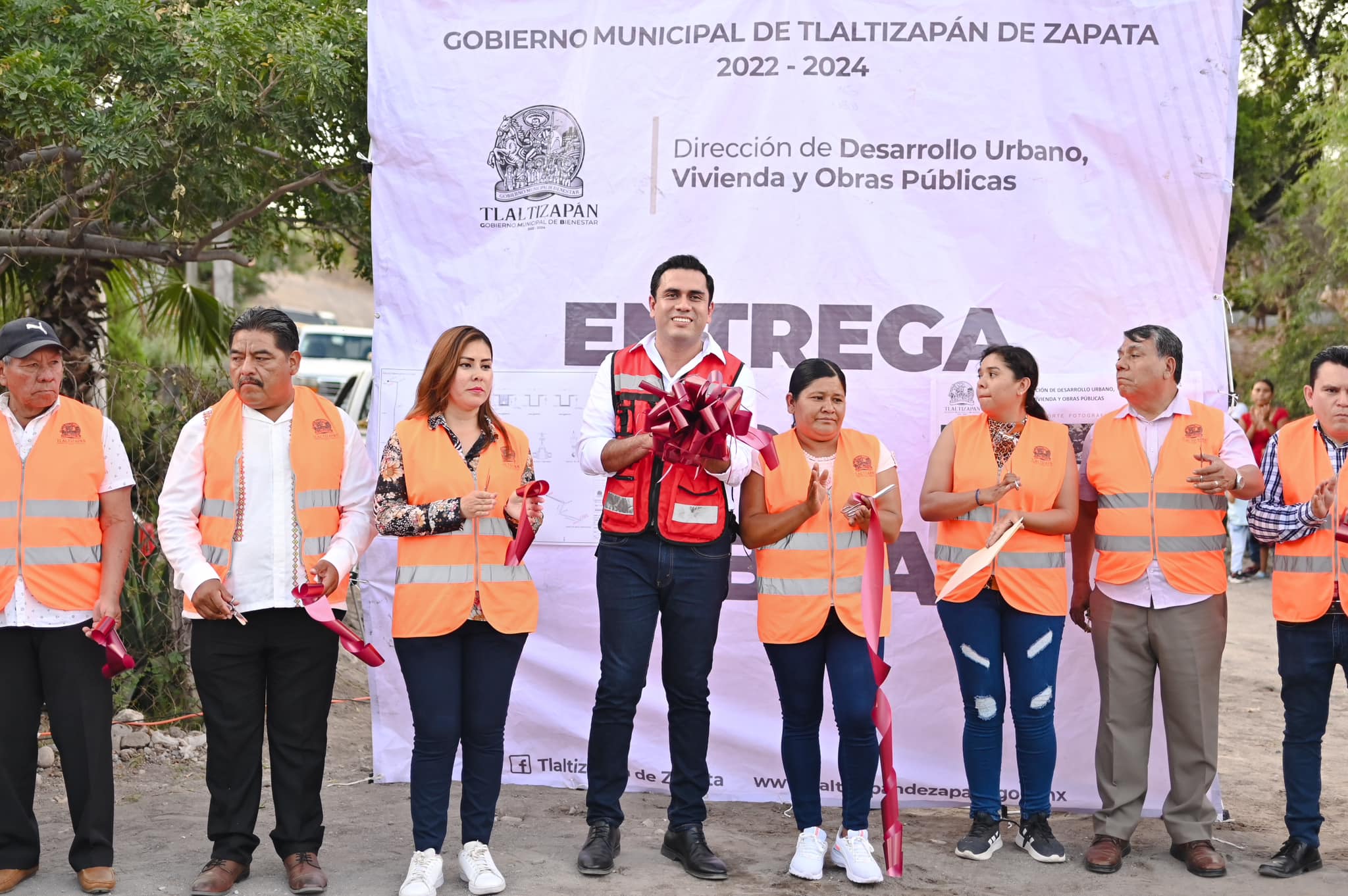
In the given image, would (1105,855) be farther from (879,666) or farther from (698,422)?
(698,422)

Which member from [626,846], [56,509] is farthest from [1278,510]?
[56,509]

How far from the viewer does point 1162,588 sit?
457 centimetres

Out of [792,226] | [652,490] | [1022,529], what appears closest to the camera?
[652,490]

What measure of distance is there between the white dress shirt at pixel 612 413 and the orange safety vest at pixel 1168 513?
4.40 feet

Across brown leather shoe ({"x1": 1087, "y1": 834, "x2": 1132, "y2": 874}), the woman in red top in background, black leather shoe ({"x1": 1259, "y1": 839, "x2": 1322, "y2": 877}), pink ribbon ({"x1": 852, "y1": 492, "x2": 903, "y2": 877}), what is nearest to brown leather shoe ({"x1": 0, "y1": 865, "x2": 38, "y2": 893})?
pink ribbon ({"x1": 852, "y1": 492, "x2": 903, "y2": 877})

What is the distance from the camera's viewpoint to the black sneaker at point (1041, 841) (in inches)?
182

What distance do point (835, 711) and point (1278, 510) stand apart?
66.5 inches

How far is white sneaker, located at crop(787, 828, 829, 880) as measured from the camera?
436 centimetres

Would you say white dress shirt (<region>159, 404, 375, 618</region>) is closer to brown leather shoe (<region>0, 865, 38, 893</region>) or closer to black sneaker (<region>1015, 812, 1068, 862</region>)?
brown leather shoe (<region>0, 865, 38, 893</region>)

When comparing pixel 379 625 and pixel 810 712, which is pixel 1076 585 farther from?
pixel 379 625

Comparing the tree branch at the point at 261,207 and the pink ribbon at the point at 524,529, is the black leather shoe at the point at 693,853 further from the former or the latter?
the tree branch at the point at 261,207

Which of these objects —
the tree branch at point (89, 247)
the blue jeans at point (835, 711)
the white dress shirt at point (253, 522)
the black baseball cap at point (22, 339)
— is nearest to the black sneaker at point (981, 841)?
the blue jeans at point (835, 711)

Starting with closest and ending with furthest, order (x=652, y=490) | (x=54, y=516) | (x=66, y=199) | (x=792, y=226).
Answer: (x=54, y=516), (x=652, y=490), (x=792, y=226), (x=66, y=199)

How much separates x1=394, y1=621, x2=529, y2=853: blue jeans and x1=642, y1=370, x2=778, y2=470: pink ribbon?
0.79 metres
